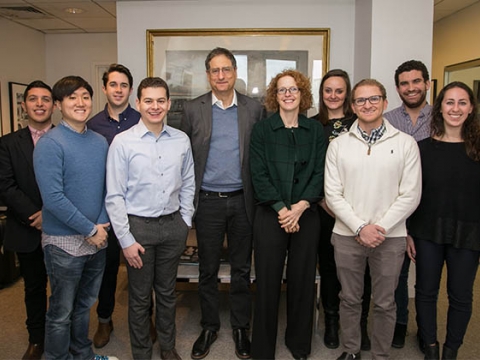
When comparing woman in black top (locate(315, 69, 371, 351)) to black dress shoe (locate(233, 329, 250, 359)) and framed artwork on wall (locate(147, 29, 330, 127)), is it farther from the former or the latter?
framed artwork on wall (locate(147, 29, 330, 127))

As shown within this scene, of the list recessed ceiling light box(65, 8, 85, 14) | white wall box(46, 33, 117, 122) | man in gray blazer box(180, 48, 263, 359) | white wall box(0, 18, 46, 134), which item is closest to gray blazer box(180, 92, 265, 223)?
man in gray blazer box(180, 48, 263, 359)

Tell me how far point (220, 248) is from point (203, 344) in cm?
61

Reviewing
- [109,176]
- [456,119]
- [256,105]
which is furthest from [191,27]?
[456,119]

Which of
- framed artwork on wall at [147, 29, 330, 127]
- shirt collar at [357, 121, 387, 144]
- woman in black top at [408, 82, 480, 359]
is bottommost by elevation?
woman in black top at [408, 82, 480, 359]

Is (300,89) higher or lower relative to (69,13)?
lower

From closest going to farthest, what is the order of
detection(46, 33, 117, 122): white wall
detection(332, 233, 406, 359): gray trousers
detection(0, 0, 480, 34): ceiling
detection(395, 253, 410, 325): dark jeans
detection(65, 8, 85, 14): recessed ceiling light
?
detection(332, 233, 406, 359): gray trousers
detection(395, 253, 410, 325): dark jeans
detection(0, 0, 480, 34): ceiling
detection(65, 8, 85, 14): recessed ceiling light
detection(46, 33, 117, 122): white wall

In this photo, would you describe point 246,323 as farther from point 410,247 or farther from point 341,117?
point 341,117

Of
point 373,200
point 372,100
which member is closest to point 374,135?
point 372,100

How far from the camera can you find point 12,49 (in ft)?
17.3

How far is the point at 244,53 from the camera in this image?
150 inches

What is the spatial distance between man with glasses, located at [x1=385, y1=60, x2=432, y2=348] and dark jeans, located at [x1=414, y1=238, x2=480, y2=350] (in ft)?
1.00

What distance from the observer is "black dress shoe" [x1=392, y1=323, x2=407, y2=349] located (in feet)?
8.85

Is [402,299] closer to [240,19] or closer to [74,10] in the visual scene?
[240,19]

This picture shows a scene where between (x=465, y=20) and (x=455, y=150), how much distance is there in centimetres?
359
